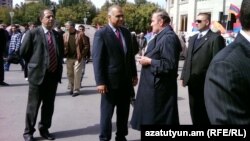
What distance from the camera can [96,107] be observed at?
28.2 ft

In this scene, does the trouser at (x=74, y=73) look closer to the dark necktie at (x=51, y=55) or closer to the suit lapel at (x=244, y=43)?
the dark necktie at (x=51, y=55)

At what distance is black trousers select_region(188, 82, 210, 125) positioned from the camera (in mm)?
5914

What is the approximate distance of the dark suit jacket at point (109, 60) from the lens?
17.3 feet

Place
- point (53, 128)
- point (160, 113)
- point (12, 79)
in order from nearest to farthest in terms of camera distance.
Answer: point (160, 113) → point (53, 128) → point (12, 79)

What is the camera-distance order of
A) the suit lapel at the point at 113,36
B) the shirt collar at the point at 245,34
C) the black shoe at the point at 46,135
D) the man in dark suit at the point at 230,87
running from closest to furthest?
the man in dark suit at the point at 230,87, the shirt collar at the point at 245,34, the suit lapel at the point at 113,36, the black shoe at the point at 46,135

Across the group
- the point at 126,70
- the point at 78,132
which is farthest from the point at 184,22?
the point at 126,70

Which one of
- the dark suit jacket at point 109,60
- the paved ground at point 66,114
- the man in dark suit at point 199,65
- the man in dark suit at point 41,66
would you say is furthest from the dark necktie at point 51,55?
the man in dark suit at point 199,65

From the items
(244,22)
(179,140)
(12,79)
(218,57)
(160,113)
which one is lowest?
(12,79)

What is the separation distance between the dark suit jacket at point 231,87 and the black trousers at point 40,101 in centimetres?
422

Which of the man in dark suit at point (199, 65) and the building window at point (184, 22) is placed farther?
the building window at point (184, 22)

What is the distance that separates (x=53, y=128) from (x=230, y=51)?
5103 millimetres

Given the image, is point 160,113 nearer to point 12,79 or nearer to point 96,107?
point 96,107

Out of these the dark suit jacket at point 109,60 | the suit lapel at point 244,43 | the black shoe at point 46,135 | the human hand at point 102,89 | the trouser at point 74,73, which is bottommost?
the black shoe at point 46,135

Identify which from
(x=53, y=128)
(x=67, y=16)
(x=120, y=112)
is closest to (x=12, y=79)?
(x=53, y=128)
